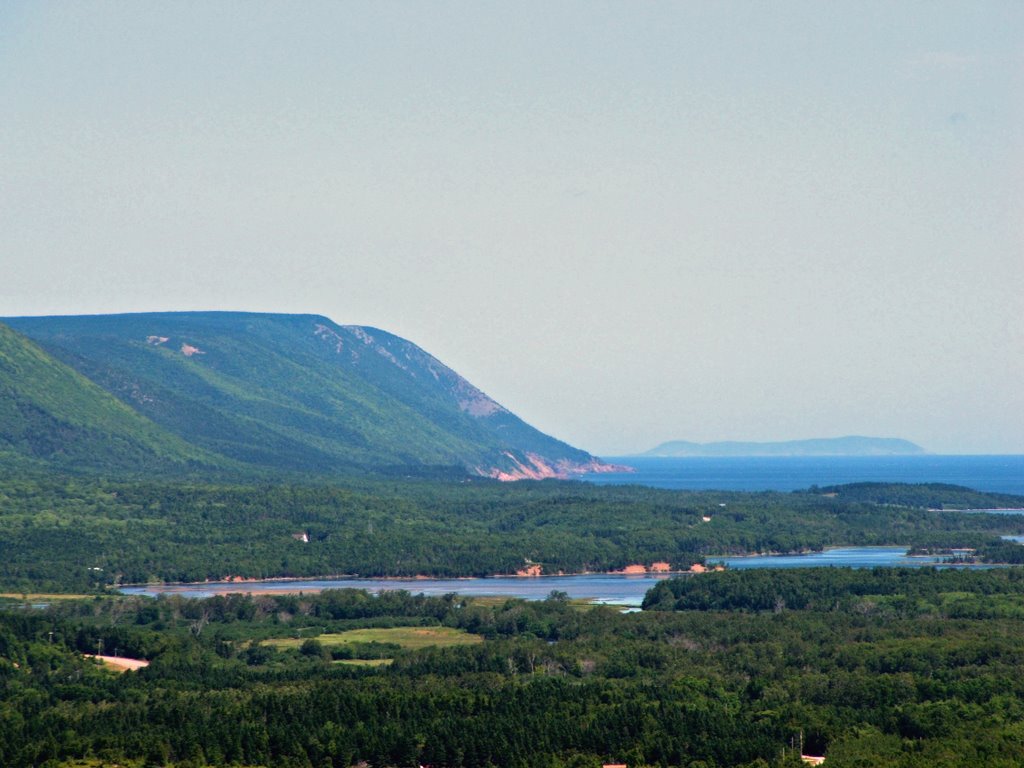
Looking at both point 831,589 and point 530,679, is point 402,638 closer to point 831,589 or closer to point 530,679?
point 530,679

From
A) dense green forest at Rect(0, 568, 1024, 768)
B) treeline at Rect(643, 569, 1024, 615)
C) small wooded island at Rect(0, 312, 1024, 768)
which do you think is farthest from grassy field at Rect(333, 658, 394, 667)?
treeline at Rect(643, 569, 1024, 615)

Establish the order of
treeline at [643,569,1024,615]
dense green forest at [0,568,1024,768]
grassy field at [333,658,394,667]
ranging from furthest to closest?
1. treeline at [643,569,1024,615]
2. grassy field at [333,658,394,667]
3. dense green forest at [0,568,1024,768]

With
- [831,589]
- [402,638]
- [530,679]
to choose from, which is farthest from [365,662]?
[831,589]


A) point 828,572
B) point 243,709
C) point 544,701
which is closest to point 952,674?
point 544,701

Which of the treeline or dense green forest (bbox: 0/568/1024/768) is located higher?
the treeline

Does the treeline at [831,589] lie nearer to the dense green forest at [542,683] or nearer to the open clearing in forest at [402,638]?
the dense green forest at [542,683]

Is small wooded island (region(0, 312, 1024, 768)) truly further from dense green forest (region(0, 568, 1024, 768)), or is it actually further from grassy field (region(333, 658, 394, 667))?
grassy field (region(333, 658, 394, 667))
